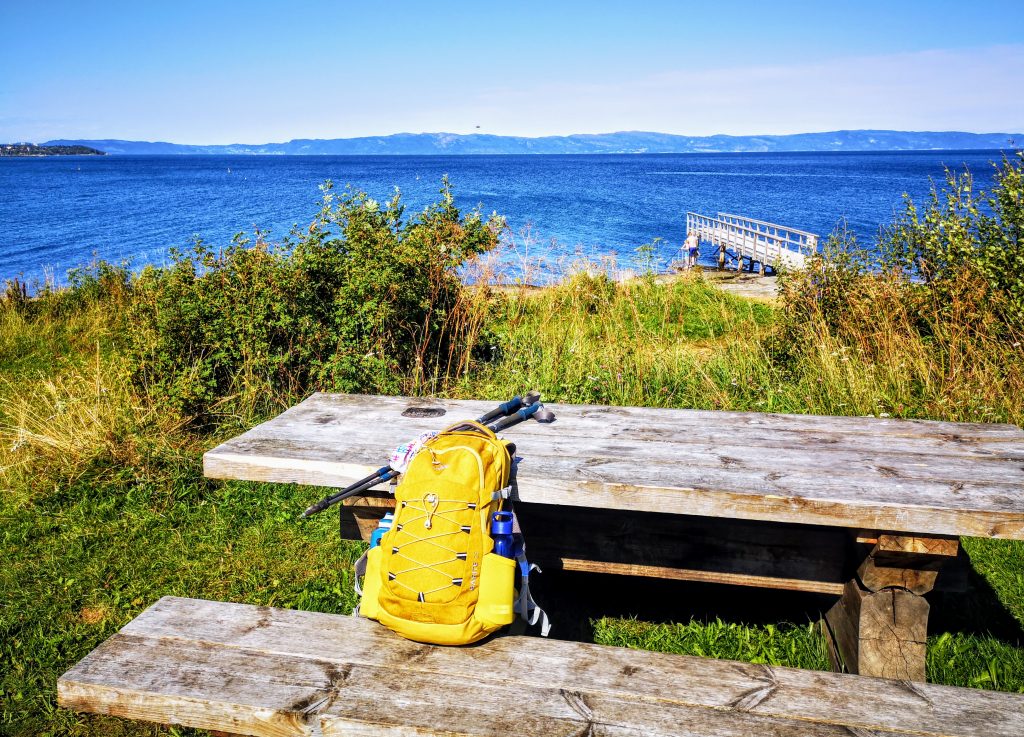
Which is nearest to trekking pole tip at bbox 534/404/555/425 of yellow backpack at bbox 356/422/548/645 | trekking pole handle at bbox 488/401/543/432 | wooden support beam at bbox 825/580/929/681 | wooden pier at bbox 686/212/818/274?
trekking pole handle at bbox 488/401/543/432

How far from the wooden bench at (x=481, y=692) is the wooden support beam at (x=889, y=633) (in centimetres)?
68

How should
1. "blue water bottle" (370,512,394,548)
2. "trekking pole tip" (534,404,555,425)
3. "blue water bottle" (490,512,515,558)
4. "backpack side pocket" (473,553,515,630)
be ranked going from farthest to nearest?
"trekking pole tip" (534,404,555,425) < "blue water bottle" (370,512,394,548) < "blue water bottle" (490,512,515,558) < "backpack side pocket" (473,553,515,630)

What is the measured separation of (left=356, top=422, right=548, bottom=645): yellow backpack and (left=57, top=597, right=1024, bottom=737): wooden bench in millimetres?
93

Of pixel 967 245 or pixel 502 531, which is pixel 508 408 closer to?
pixel 502 531

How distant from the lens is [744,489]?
2102mm

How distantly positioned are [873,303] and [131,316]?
588cm

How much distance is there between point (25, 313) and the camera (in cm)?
932

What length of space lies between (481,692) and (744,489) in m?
0.96

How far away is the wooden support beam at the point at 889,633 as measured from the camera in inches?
93.8

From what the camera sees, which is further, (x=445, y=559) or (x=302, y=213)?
(x=302, y=213)

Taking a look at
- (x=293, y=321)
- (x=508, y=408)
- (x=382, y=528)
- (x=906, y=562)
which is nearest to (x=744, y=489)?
(x=906, y=562)

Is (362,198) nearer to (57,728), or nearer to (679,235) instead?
(57,728)

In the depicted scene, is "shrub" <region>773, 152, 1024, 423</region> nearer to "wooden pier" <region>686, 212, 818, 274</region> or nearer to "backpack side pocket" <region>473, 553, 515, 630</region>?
"backpack side pocket" <region>473, 553, 515, 630</region>

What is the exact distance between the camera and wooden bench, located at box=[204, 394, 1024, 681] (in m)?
2.08
